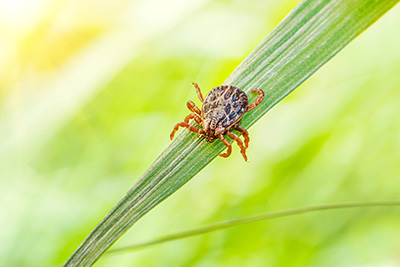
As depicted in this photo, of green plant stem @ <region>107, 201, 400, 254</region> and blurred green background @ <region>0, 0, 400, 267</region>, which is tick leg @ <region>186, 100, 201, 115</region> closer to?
blurred green background @ <region>0, 0, 400, 267</region>

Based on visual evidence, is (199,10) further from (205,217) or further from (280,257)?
(280,257)

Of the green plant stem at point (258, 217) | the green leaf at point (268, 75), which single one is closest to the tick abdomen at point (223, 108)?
the green leaf at point (268, 75)

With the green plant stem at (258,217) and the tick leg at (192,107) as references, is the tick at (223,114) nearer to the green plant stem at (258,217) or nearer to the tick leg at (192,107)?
the tick leg at (192,107)

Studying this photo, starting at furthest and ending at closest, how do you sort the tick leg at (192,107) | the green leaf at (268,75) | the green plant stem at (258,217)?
the tick leg at (192,107) < the green plant stem at (258,217) < the green leaf at (268,75)

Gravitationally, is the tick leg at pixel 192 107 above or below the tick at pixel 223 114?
above

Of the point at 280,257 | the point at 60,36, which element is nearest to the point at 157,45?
the point at 60,36

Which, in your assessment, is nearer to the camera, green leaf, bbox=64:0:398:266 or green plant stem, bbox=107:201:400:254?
green leaf, bbox=64:0:398:266

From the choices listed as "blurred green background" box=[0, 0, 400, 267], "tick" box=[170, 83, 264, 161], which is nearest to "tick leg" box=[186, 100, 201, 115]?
"tick" box=[170, 83, 264, 161]

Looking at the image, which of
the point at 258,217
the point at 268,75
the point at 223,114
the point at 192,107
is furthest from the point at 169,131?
the point at 268,75

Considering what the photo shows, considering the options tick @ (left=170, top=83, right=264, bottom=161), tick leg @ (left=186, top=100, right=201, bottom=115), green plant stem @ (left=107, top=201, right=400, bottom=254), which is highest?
tick leg @ (left=186, top=100, right=201, bottom=115)
